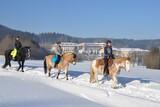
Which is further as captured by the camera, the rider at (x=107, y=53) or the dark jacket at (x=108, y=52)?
the dark jacket at (x=108, y=52)

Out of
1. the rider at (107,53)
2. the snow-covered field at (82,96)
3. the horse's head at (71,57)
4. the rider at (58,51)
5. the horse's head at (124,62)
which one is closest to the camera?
the snow-covered field at (82,96)

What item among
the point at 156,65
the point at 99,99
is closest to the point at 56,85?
the point at 99,99

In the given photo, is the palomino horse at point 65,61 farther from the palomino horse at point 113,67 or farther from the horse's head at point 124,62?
the horse's head at point 124,62

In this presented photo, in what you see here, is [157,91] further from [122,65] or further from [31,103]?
[31,103]

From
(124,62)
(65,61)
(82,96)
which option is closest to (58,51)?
(65,61)

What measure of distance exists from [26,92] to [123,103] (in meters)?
4.11

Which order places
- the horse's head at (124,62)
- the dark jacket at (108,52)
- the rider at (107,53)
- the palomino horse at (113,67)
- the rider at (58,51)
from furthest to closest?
the rider at (58,51) → the dark jacket at (108,52) → the rider at (107,53) → the palomino horse at (113,67) → the horse's head at (124,62)

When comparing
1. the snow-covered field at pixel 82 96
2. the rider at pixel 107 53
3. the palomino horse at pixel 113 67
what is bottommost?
the snow-covered field at pixel 82 96

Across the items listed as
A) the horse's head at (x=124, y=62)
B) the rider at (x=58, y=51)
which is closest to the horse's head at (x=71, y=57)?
the rider at (x=58, y=51)

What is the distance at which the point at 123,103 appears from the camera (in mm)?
14797

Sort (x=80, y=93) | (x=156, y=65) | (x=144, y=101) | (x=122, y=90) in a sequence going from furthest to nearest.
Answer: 1. (x=156, y=65)
2. (x=122, y=90)
3. (x=80, y=93)
4. (x=144, y=101)

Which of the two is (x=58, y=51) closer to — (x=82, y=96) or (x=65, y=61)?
(x=65, y=61)

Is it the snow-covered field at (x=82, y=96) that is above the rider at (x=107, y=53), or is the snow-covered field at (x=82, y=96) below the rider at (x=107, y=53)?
below

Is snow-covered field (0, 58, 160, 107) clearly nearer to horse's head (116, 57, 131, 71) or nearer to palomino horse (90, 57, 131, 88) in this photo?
palomino horse (90, 57, 131, 88)
